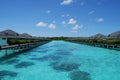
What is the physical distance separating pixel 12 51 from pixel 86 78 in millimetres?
8682

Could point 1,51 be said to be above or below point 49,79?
above

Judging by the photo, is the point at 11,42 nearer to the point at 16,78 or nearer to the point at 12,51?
the point at 12,51

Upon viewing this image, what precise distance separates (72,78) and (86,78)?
0.65m

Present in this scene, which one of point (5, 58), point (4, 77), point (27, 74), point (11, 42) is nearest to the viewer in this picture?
point (4, 77)

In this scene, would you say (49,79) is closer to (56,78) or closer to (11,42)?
(56,78)

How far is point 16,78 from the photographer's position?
7.64 metres

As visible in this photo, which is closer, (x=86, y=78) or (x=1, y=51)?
(x=86, y=78)

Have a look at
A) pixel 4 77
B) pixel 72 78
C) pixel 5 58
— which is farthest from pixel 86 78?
pixel 5 58

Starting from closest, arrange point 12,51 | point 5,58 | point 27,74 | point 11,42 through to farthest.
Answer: point 27,74 → point 5,58 → point 12,51 → point 11,42

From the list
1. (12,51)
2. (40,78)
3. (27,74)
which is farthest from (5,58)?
(40,78)

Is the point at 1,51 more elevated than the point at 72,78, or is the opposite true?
the point at 1,51

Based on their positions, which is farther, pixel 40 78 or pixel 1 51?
pixel 1 51

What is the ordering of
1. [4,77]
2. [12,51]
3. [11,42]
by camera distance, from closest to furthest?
[4,77], [12,51], [11,42]

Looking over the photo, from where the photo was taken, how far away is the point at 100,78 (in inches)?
308
